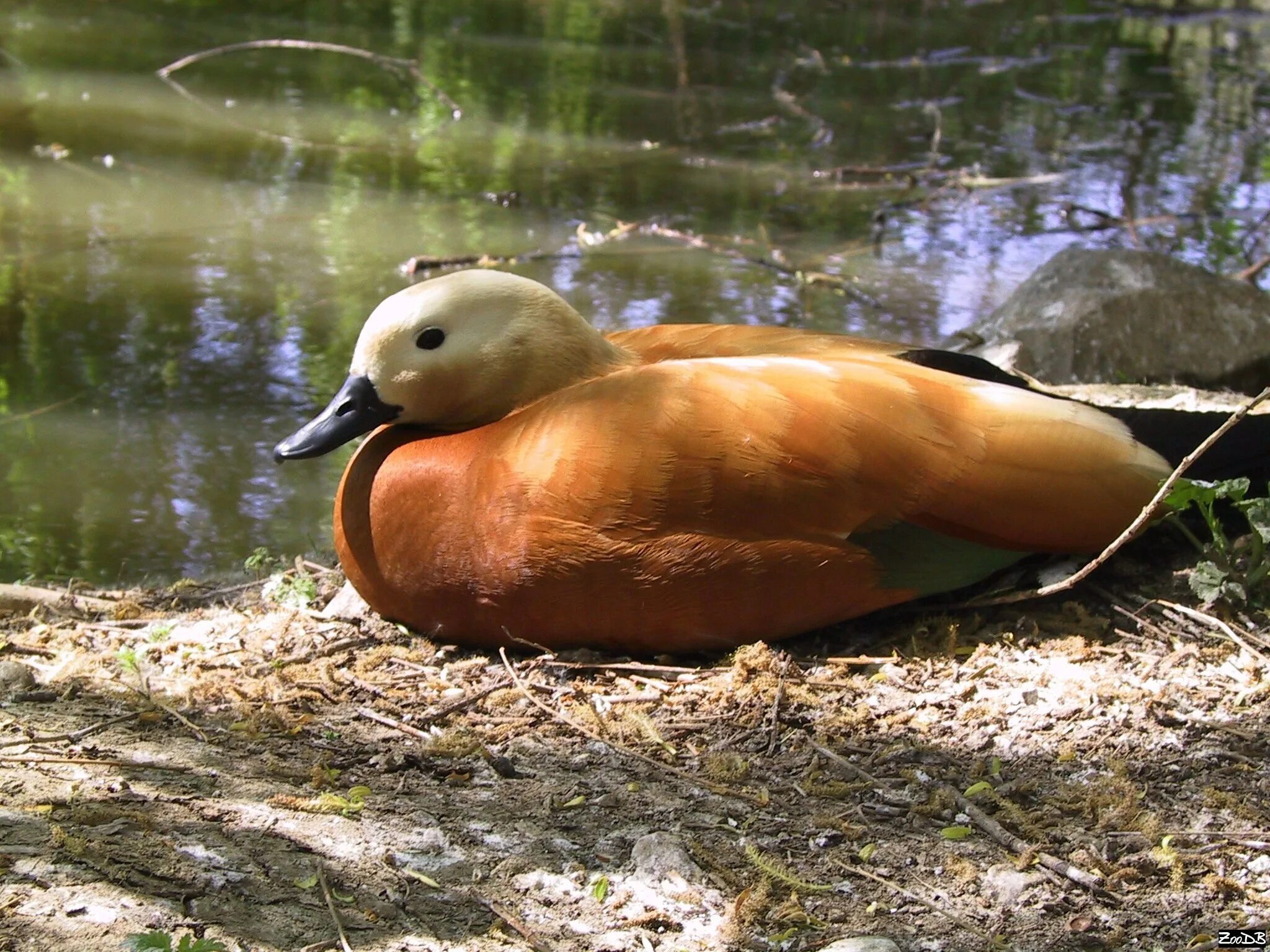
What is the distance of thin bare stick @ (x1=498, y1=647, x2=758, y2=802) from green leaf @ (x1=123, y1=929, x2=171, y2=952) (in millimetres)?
1140

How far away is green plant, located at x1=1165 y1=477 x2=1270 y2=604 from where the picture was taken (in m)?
3.24

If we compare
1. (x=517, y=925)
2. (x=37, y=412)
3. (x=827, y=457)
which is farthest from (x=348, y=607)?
(x=37, y=412)

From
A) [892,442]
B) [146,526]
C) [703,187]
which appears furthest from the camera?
[703,187]

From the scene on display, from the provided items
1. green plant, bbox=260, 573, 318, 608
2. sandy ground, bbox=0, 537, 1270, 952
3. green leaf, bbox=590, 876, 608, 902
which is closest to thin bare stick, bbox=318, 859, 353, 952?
sandy ground, bbox=0, 537, 1270, 952

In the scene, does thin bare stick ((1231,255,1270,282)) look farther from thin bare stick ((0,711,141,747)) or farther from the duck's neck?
thin bare stick ((0,711,141,747))

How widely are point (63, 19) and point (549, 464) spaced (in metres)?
11.9

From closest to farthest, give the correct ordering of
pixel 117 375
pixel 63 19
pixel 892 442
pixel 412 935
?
pixel 412 935
pixel 892 442
pixel 117 375
pixel 63 19

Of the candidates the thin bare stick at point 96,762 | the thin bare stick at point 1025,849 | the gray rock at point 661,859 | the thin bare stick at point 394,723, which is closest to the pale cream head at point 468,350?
the thin bare stick at point 394,723

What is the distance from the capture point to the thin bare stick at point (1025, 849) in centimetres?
248

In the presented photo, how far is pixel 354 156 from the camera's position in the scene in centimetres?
930

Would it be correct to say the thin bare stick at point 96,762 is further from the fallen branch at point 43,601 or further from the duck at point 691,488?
the fallen branch at point 43,601

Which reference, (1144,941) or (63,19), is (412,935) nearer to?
(1144,941)

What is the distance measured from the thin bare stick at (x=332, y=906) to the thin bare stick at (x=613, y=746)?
78 centimetres

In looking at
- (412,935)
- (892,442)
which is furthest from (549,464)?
(412,935)
